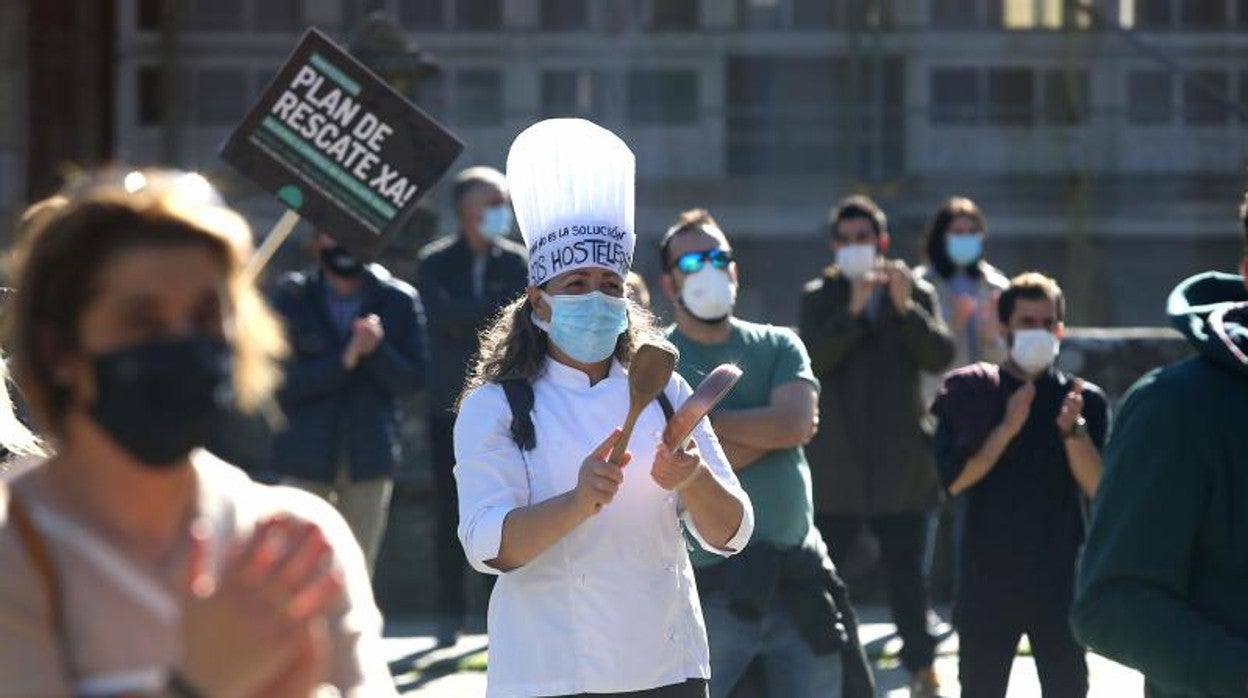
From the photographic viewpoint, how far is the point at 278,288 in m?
10.1

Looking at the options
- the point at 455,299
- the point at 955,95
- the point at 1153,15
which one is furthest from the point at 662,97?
the point at 455,299

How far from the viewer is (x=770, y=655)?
21.0 ft

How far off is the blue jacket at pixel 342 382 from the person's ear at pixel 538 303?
15.3 feet

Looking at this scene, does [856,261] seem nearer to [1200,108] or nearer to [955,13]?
[955,13]

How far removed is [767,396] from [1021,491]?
4.32ft

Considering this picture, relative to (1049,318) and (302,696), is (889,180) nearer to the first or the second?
(1049,318)

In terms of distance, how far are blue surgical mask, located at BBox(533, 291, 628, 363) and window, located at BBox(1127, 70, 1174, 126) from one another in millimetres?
26035

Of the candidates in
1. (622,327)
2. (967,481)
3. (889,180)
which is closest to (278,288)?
(967,481)

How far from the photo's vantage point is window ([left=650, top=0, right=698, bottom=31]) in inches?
1191

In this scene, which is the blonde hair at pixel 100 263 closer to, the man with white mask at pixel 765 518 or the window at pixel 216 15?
the man with white mask at pixel 765 518

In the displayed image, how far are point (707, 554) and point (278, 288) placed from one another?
4144 millimetres

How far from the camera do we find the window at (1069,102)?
30172 mm

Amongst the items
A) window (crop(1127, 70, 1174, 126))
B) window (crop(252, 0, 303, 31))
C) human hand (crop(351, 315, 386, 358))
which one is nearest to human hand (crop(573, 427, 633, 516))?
human hand (crop(351, 315, 386, 358))

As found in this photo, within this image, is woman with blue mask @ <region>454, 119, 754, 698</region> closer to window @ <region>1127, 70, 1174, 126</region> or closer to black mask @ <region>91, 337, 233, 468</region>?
black mask @ <region>91, 337, 233, 468</region>
